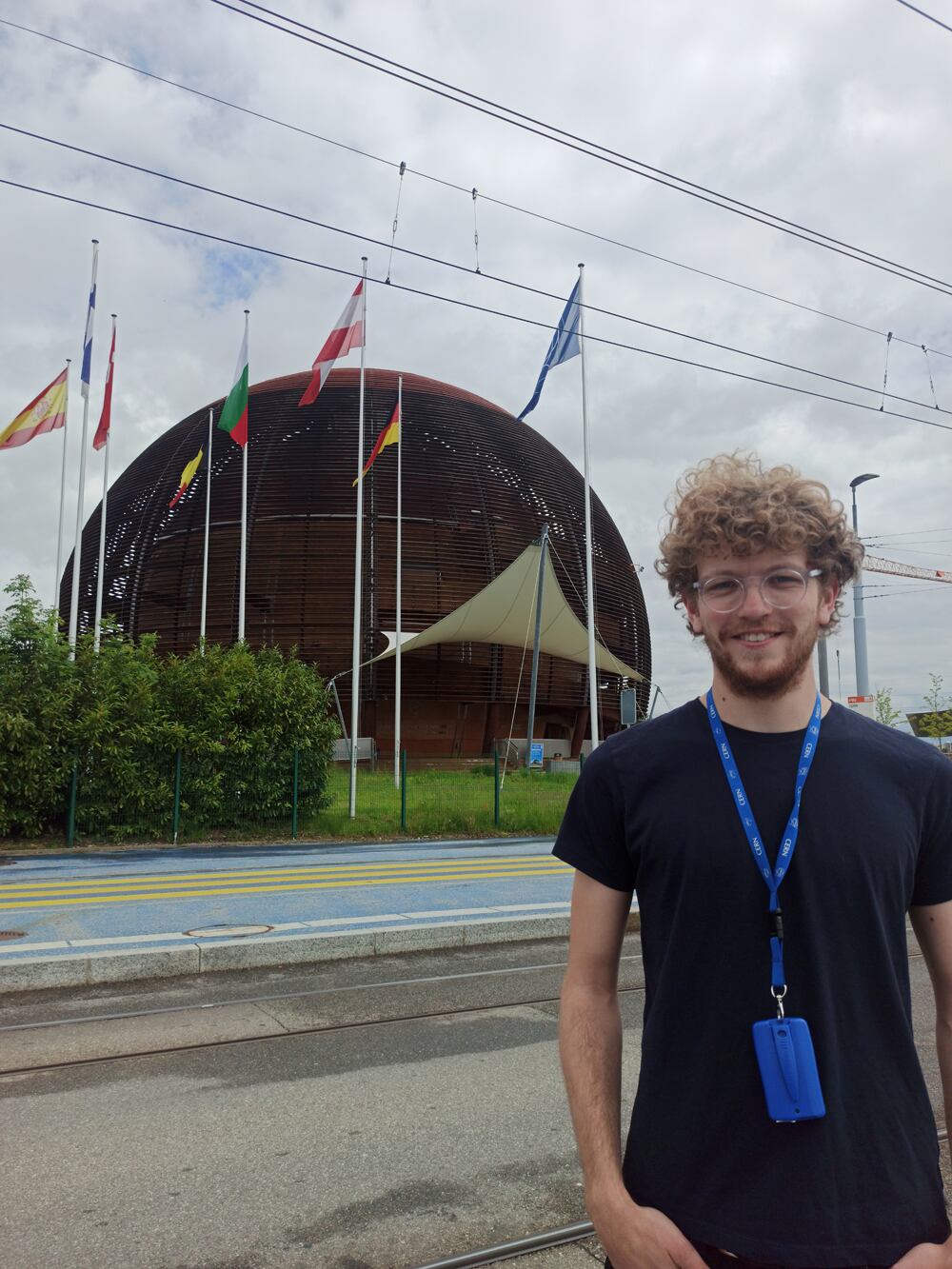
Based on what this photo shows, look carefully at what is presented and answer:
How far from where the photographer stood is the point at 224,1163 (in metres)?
3.80

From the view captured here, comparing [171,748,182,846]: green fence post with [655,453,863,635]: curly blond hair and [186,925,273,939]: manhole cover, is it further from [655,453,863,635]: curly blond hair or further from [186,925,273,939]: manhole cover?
[655,453,863,635]: curly blond hair

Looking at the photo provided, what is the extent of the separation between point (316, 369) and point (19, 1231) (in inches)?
731

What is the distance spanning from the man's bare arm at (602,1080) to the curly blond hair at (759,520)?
0.64 meters

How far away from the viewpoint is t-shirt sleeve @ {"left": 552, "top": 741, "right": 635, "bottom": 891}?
1733 mm

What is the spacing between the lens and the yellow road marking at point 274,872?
11.2 metres

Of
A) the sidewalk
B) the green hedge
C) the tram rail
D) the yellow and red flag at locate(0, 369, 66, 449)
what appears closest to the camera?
the tram rail

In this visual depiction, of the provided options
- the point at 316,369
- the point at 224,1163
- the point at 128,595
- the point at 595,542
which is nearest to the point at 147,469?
the point at 128,595

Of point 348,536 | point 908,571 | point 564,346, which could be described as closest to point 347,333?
point 564,346

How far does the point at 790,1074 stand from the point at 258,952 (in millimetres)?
6683

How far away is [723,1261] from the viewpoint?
1483mm

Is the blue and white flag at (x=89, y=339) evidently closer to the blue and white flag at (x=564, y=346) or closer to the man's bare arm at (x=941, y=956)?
the blue and white flag at (x=564, y=346)

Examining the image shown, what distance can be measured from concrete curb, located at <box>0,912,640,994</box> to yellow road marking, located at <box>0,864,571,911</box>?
9.28 ft

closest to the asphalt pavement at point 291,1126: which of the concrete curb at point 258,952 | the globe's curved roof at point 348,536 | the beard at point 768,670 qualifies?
the concrete curb at point 258,952

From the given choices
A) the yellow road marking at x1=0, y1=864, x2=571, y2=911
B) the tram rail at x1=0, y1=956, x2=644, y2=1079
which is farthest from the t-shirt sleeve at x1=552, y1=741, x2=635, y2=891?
the yellow road marking at x1=0, y1=864, x2=571, y2=911
